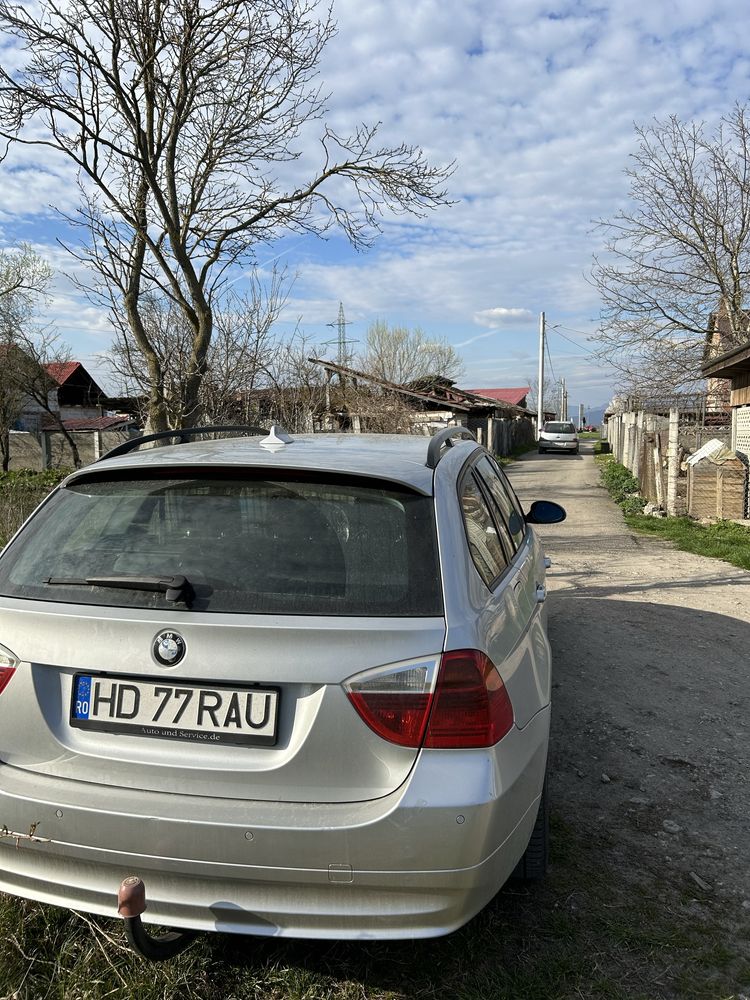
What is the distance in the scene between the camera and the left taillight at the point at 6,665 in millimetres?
2150

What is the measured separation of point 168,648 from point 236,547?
1.19 ft

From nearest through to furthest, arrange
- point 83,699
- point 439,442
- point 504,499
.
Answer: point 83,699
point 439,442
point 504,499

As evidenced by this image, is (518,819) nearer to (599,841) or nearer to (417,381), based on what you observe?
(599,841)

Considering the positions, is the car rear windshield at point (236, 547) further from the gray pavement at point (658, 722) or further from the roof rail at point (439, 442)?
the gray pavement at point (658, 722)

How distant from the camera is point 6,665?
7.09 feet

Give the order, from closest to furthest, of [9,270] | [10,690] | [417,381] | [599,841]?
[10,690], [599,841], [9,270], [417,381]

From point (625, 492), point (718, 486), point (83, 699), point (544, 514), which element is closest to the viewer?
point (83, 699)

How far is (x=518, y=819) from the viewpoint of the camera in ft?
7.04

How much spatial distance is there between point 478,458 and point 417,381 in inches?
1283

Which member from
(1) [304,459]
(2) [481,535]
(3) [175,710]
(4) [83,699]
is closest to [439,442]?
(2) [481,535]

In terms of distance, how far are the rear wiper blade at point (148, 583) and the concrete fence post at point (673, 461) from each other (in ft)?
38.8

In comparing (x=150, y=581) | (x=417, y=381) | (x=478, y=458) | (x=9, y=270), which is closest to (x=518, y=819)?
(x=150, y=581)

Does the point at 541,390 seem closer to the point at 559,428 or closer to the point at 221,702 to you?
the point at 559,428

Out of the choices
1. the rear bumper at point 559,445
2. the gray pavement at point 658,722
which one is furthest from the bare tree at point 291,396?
the rear bumper at point 559,445
